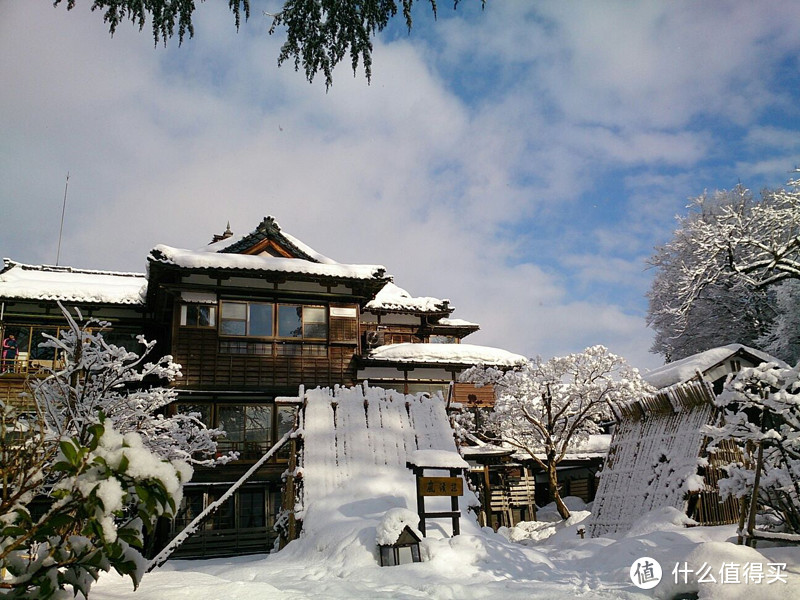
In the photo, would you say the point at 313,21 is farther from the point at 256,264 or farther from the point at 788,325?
the point at 788,325

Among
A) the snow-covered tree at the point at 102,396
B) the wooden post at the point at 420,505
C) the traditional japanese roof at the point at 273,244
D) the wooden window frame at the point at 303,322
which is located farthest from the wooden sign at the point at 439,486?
the traditional japanese roof at the point at 273,244

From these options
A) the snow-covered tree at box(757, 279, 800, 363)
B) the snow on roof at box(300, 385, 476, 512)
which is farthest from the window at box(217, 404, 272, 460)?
the snow-covered tree at box(757, 279, 800, 363)

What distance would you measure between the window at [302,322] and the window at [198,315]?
2.46 metres

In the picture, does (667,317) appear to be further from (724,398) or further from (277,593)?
(277,593)

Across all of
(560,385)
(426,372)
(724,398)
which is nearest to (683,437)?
(724,398)

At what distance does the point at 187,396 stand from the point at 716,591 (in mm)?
18967

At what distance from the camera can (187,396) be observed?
70.8 ft

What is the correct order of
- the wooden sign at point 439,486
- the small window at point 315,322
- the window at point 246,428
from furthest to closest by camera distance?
the small window at point 315,322 < the window at point 246,428 < the wooden sign at point 439,486

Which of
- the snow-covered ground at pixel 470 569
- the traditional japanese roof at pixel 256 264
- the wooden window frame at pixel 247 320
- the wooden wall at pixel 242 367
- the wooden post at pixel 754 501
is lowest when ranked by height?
the snow-covered ground at pixel 470 569

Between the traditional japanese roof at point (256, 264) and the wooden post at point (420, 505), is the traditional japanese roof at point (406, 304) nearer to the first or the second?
the traditional japanese roof at point (256, 264)

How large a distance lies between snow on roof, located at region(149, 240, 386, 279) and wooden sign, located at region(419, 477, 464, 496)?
1430 cm

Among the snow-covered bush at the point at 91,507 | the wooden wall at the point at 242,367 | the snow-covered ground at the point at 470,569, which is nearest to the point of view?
the snow-covered bush at the point at 91,507

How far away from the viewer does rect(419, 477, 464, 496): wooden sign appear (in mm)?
9781

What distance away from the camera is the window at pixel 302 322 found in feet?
76.7
